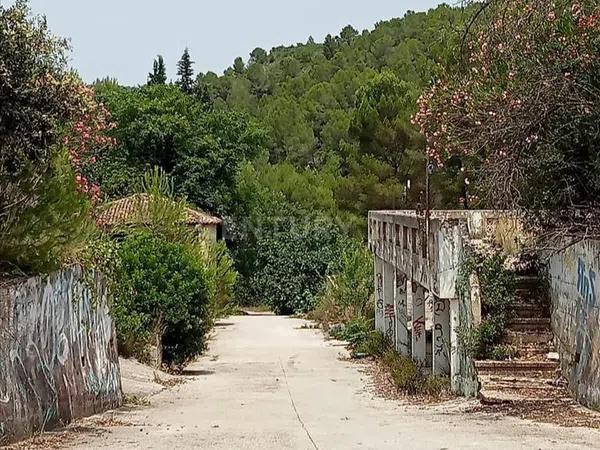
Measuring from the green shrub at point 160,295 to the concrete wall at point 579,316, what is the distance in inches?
438

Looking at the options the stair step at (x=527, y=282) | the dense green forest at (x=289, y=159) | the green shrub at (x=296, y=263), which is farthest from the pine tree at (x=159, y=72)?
the stair step at (x=527, y=282)

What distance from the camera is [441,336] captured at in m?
22.4

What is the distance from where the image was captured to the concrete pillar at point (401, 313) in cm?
3002

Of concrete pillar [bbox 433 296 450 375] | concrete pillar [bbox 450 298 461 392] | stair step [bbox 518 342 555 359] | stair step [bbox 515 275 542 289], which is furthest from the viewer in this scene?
concrete pillar [bbox 433 296 450 375]

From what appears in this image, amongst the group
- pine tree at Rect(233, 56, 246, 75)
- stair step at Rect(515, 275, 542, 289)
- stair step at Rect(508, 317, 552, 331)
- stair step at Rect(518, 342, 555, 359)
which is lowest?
stair step at Rect(518, 342, 555, 359)

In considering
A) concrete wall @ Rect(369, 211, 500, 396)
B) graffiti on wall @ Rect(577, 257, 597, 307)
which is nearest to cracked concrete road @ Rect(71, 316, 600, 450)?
concrete wall @ Rect(369, 211, 500, 396)

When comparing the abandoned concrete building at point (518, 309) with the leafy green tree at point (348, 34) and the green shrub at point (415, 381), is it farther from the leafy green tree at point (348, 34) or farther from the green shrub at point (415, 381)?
the leafy green tree at point (348, 34)

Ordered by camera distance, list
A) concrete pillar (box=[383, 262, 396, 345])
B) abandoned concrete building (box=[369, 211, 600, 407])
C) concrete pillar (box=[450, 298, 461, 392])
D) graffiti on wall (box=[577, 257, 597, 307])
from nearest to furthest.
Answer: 1. graffiti on wall (box=[577, 257, 597, 307])
2. abandoned concrete building (box=[369, 211, 600, 407])
3. concrete pillar (box=[450, 298, 461, 392])
4. concrete pillar (box=[383, 262, 396, 345])

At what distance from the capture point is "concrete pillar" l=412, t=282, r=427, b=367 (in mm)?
27078

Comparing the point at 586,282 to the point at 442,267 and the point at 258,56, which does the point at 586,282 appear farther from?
the point at 258,56

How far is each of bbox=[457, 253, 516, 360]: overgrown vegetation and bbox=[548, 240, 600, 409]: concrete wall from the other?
83 centimetres

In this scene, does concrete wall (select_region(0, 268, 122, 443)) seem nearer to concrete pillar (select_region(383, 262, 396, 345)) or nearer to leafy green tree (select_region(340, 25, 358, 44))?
concrete pillar (select_region(383, 262, 396, 345))

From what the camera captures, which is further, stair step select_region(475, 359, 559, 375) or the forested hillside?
the forested hillside

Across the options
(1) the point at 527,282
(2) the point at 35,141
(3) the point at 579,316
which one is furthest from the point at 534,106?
(2) the point at 35,141
